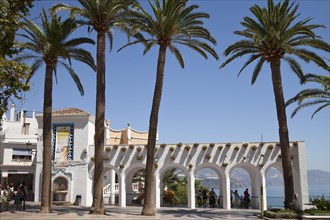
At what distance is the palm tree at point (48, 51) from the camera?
80.1ft

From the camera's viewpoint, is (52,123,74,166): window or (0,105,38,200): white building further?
(0,105,38,200): white building

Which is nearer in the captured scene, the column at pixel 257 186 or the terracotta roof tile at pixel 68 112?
the column at pixel 257 186

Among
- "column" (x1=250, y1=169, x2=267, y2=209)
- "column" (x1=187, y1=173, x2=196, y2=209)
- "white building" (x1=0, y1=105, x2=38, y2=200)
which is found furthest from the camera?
"white building" (x1=0, y1=105, x2=38, y2=200)

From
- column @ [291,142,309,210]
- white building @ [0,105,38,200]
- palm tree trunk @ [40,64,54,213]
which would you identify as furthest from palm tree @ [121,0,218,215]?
white building @ [0,105,38,200]

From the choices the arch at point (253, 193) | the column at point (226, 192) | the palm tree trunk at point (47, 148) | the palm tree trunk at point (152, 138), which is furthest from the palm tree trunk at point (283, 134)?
the palm tree trunk at point (47, 148)

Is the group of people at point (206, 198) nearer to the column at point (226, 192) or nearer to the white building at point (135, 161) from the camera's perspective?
the white building at point (135, 161)

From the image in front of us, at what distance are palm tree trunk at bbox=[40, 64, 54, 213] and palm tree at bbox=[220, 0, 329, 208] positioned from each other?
465 inches

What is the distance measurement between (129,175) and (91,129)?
204 inches

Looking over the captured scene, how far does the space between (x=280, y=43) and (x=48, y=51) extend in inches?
557

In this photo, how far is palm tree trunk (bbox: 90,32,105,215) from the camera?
76.5ft

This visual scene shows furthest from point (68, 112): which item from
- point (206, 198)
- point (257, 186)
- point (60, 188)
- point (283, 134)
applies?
point (283, 134)

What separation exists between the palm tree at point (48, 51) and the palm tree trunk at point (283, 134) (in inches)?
466

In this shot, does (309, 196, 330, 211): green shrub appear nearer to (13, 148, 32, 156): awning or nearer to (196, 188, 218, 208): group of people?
(196, 188, 218, 208): group of people

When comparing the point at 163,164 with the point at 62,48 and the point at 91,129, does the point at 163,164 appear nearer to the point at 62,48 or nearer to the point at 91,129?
the point at 91,129
